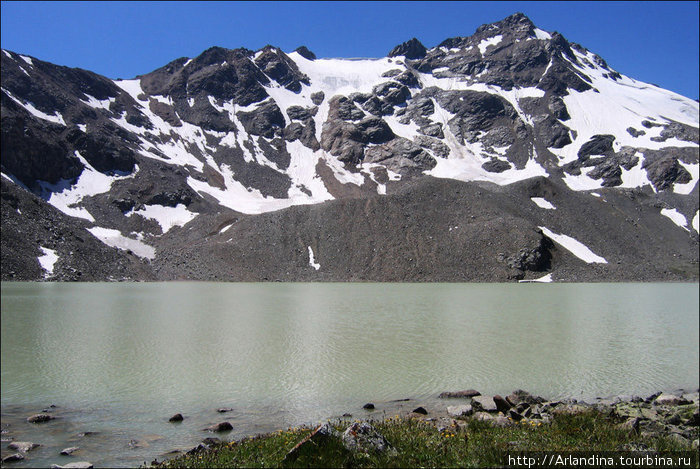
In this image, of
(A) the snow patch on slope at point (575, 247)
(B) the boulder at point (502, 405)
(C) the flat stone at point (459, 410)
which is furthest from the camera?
(A) the snow patch on slope at point (575, 247)

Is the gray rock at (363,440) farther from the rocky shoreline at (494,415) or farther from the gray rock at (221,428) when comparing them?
the gray rock at (221,428)

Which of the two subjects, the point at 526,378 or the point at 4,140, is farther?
the point at 4,140

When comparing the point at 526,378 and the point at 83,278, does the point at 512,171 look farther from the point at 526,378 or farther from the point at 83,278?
the point at 526,378

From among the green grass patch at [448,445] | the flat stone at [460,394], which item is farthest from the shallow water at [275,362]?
the green grass patch at [448,445]

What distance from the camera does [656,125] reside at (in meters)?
161

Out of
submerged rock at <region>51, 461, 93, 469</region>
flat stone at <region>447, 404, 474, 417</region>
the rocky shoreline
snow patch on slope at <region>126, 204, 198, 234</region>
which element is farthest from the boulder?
snow patch on slope at <region>126, 204, 198, 234</region>

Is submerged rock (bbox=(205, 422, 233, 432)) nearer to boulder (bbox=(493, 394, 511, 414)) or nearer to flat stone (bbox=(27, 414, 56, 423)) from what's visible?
flat stone (bbox=(27, 414, 56, 423))

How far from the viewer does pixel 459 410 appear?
568 inches

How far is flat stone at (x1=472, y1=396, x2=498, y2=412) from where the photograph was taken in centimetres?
1446

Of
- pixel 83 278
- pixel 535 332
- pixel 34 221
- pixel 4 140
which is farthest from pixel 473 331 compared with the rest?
pixel 4 140

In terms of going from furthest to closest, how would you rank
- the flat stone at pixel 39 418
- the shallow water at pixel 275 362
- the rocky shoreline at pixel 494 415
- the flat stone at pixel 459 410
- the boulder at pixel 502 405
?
the boulder at pixel 502 405, the flat stone at pixel 459 410, the shallow water at pixel 275 362, the flat stone at pixel 39 418, the rocky shoreline at pixel 494 415

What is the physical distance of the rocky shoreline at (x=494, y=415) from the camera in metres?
10.2

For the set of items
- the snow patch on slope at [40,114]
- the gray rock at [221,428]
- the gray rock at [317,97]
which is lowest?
the gray rock at [221,428]

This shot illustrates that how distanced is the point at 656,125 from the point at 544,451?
188m
